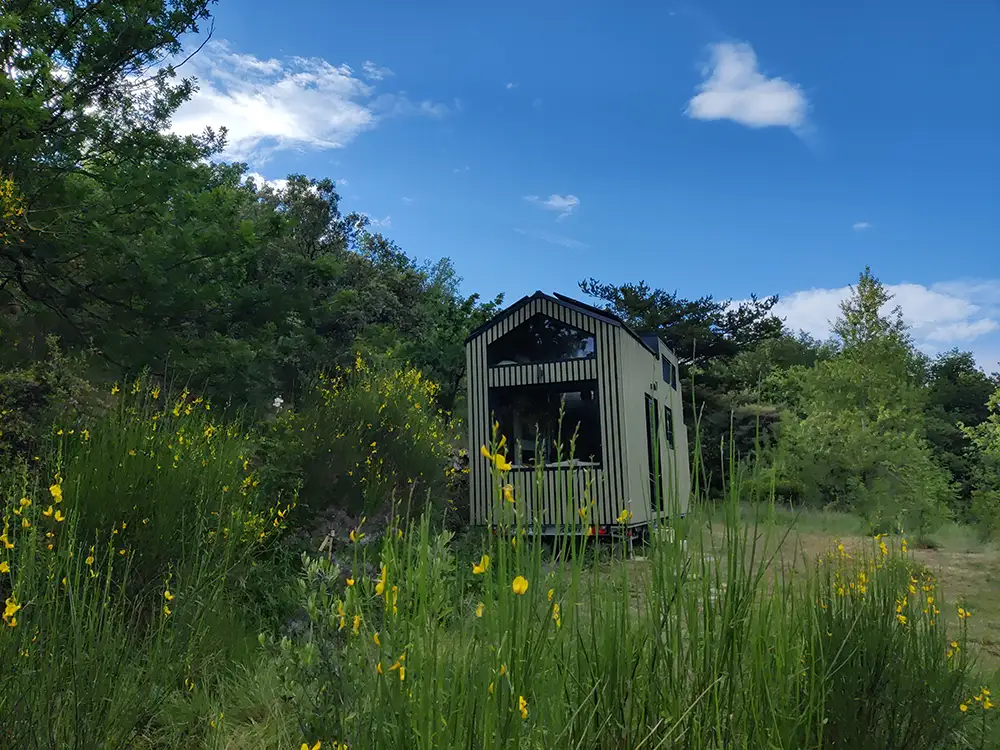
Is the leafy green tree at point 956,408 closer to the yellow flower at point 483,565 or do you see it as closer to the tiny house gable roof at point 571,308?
the tiny house gable roof at point 571,308

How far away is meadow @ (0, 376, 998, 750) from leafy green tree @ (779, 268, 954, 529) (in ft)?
50.0

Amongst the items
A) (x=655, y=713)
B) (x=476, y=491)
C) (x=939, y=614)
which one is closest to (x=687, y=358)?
(x=476, y=491)

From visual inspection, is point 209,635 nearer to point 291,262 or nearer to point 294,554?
point 294,554

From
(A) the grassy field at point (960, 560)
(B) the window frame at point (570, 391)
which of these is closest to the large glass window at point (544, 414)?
(B) the window frame at point (570, 391)

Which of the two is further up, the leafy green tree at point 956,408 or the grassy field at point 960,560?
the leafy green tree at point 956,408

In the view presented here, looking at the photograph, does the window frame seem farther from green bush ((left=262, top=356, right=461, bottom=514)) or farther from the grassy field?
the grassy field

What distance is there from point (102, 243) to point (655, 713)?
7.06 meters

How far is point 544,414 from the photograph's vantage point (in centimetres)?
1045

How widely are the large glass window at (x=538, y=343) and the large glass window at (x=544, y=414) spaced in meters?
0.44

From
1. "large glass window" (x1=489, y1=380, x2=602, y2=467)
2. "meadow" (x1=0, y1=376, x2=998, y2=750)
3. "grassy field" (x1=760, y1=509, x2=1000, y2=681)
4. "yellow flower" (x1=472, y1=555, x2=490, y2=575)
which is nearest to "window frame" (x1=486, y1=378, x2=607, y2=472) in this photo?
"large glass window" (x1=489, y1=380, x2=602, y2=467)

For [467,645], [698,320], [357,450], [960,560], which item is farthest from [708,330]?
[467,645]

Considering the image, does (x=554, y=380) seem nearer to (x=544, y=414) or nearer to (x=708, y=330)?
(x=544, y=414)

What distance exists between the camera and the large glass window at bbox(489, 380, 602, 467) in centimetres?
1008

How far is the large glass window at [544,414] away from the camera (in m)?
10.1
